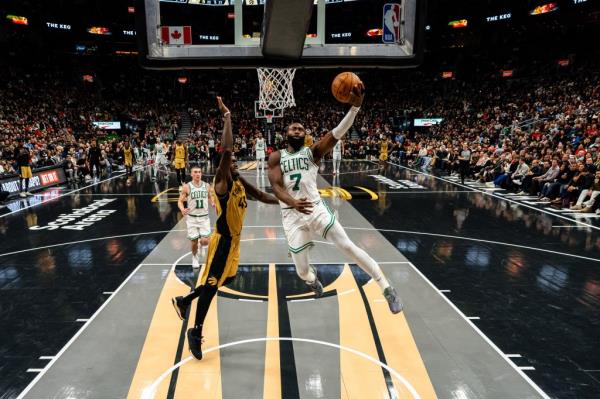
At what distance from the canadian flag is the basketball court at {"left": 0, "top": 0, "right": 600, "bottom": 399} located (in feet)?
0.07

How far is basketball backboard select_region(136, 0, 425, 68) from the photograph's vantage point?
742 centimetres

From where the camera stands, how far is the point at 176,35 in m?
7.56

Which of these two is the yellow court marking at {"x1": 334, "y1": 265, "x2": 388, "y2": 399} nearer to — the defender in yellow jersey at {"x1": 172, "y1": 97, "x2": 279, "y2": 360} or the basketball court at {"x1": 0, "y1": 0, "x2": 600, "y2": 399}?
the basketball court at {"x1": 0, "y1": 0, "x2": 600, "y2": 399}

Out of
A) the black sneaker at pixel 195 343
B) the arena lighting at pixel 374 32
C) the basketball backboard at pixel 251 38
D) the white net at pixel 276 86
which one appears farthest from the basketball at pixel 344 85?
the white net at pixel 276 86

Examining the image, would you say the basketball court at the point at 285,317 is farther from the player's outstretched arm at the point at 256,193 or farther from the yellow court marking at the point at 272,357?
the player's outstretched arm at the point at 256,193

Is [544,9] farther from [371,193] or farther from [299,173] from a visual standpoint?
[299,173]

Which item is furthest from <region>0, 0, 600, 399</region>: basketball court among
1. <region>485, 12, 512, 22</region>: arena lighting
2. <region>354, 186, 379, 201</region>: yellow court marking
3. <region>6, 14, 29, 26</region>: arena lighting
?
<region>485, 12, 512, 22</region>: arena lighting

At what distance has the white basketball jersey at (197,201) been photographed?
20.6ft

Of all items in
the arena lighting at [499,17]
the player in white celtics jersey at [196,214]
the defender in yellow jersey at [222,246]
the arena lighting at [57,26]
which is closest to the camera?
the defender in yellow jersey at [222,246]

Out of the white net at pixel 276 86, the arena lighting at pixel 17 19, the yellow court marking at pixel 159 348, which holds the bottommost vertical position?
the yellow court marking at pixel 159 348

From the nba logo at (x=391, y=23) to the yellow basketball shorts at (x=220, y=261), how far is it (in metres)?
5.38

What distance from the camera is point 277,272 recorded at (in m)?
6.28

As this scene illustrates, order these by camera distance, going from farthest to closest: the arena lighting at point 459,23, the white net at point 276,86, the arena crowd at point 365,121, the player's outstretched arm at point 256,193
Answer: the arena lighting at point 459,23
the arena crowd at point 365,121
the white net at point 276,86
the player's outstretched arm at point 256,193

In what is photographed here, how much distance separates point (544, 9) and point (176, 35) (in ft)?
107
